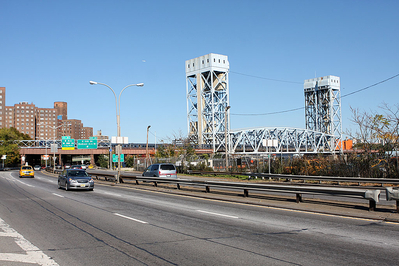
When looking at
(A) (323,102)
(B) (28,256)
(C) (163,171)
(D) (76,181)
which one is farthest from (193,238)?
(A) (323,102)

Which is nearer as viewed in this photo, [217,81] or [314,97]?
[217,81]

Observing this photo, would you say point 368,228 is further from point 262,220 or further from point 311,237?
point 262,220

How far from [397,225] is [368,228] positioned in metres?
1.06

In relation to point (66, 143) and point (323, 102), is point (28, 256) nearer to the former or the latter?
point (66, 143)

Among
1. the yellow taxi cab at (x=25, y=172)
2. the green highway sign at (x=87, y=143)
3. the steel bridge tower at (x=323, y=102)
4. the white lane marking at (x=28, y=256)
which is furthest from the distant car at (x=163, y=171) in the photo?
the steel bridge tower at (x=323, y=102)

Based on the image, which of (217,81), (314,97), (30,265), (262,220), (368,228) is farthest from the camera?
(314,97)

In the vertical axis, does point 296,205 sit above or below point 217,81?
below

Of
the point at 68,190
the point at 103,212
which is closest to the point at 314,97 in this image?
the point at 68,190

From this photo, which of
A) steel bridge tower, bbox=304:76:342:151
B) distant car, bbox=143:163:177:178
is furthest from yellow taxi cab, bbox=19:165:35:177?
steel bridge tower, bbox=304:76:342:151

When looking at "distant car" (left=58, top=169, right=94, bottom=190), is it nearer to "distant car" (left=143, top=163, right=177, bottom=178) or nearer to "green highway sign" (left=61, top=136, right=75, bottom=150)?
"distant car" (left=143, top=163, right=177, bottom=178)

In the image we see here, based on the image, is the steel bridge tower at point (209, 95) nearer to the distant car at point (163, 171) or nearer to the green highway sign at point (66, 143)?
the green highway sign at point (66, 143)

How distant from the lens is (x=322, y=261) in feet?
22.8

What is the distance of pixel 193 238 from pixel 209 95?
9958 centimetres

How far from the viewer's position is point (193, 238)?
9188mm
